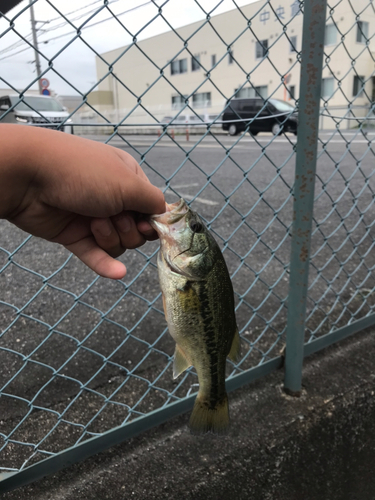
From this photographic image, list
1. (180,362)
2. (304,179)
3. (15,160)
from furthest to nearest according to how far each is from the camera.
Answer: (304,179), (180,362), (15,160)

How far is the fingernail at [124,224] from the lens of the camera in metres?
1.08

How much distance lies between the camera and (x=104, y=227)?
1088 mm

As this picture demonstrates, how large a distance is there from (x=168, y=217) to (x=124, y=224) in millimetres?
132

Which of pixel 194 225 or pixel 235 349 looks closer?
pixel 194 225

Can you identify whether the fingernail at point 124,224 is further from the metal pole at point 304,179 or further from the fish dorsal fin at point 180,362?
the metal pole at point 304,179

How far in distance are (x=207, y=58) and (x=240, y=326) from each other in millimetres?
31014

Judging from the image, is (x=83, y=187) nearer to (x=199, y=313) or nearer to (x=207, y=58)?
(x=199, y=313)

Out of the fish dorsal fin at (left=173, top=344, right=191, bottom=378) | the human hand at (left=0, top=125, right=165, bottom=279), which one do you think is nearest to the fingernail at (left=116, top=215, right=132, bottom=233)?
the human hand at (left=0, top=125, right=165, bottom=279)

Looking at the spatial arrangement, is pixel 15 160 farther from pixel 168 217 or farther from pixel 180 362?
pixel 180 362

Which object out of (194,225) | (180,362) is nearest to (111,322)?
(180,362)

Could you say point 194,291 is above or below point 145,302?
above

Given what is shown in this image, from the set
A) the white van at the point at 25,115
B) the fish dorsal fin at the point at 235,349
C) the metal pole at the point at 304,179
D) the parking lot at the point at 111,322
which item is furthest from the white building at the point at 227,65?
the fish dorsal fin at the point at 235,349

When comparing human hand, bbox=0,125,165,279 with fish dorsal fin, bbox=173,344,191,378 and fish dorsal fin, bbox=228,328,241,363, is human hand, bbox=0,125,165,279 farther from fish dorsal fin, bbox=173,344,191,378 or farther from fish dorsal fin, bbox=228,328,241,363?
fish dorsal fin, bbox=228,328,241,363

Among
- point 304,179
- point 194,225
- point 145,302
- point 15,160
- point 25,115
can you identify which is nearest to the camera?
point 15,160
